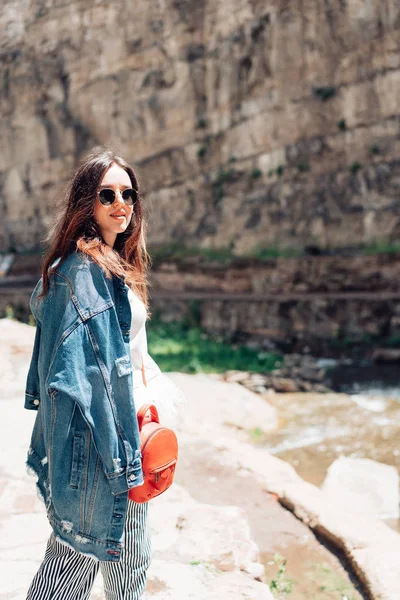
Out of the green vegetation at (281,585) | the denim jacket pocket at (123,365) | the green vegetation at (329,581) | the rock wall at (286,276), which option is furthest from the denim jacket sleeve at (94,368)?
the rock wall at (286,276)

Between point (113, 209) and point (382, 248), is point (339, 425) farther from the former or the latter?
point (382, 248)

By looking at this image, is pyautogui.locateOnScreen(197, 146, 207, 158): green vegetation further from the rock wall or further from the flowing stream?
the flowing stream

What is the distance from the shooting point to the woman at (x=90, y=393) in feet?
5.20

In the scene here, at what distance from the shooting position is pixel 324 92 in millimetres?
17125

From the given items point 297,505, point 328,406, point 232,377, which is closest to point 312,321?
point 232,377

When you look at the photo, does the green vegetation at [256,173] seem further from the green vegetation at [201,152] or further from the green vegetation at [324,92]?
the green vegetation at [324,92]

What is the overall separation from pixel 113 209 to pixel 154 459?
81 cm

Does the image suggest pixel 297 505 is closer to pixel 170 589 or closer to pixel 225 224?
pixel 170 589

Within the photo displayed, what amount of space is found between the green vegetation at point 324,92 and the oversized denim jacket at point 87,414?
676 inches

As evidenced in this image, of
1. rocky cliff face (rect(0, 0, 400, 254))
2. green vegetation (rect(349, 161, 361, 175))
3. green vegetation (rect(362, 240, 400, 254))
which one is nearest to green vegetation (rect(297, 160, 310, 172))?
rocky cliff face (rect(0, 0, 400, 254))

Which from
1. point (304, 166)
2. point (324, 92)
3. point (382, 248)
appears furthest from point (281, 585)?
point (324, 92)

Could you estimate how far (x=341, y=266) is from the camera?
16.7 meters

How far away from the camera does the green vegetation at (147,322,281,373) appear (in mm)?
13750

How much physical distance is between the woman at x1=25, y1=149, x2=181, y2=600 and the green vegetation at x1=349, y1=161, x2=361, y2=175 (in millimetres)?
16018
